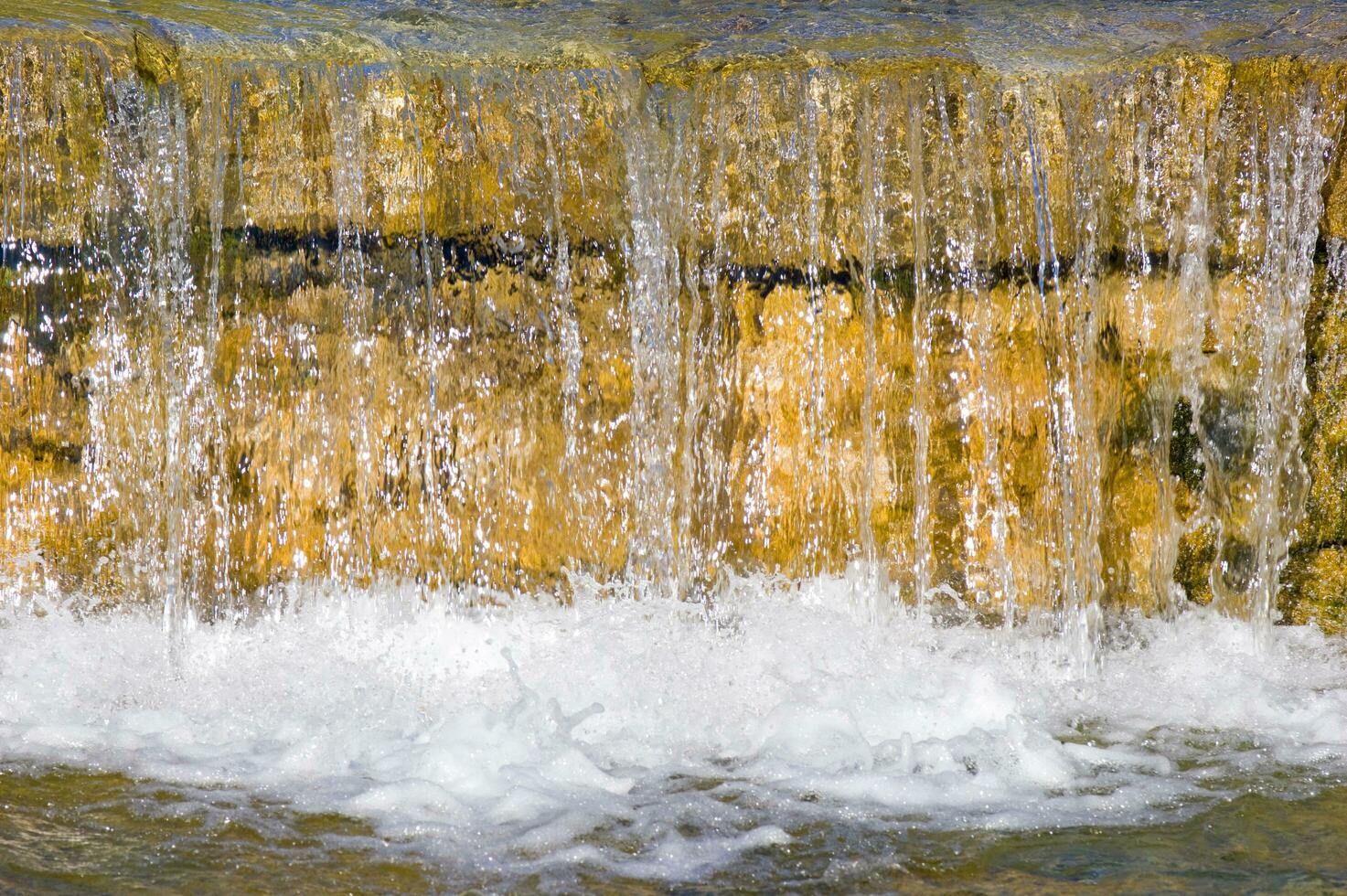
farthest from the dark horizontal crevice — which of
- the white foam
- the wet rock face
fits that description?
the white foam

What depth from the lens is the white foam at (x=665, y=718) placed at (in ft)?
9.91

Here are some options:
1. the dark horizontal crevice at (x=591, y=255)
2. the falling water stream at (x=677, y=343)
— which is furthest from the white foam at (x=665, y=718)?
the dark horizontal crevice at (x=591, y=255)

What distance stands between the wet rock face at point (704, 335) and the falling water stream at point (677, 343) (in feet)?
0.04

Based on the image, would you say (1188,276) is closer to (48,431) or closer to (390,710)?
(390,710)

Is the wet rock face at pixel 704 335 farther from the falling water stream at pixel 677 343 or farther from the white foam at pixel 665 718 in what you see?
the white foam at pixel 665 718

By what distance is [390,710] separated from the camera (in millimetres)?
3771

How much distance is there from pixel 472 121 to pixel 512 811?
104 inches

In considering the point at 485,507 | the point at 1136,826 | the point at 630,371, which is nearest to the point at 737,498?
the point at 630,371

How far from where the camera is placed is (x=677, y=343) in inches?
182

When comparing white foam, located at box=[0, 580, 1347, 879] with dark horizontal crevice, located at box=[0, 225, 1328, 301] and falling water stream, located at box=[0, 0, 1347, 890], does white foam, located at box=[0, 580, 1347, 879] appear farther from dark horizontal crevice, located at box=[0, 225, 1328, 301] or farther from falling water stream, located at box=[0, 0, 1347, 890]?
dark horizontal crevice, located at box=[0, 225, 1328, 301]

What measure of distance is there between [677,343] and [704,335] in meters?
0.10

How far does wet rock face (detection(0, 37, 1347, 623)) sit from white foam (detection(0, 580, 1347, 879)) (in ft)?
0.68

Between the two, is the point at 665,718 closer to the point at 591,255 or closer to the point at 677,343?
the point at 677,343

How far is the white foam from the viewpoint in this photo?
3020 mm
